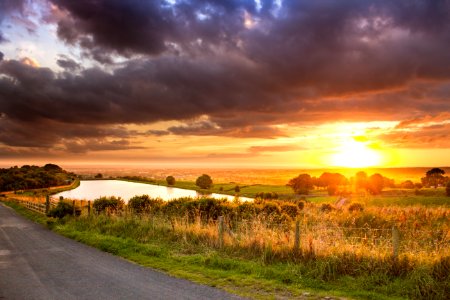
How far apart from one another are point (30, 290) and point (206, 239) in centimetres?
753

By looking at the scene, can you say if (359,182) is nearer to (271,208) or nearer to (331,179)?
(331,179)

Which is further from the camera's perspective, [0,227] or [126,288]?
[0,227]

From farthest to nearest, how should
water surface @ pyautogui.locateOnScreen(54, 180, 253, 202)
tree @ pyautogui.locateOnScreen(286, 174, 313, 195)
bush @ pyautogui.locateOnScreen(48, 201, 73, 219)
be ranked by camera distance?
tree @ pyautogui.locateOnScreen(286, 174, 313, 195) < water surface @ pyautogui.locateOnScreen(54, 180, 253, 202) < bush @ pyautogui.locateOnScreen(48, 201, 73, 219)

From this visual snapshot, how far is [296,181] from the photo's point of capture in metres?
88.3

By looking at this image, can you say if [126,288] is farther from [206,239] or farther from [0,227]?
[0,227]

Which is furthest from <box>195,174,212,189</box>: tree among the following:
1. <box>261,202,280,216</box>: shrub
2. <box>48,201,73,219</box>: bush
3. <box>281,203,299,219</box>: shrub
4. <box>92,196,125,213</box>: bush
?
<box>261,202,280,216</box>: shrub

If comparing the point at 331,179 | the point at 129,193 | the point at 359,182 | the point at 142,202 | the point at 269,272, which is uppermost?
the point at 331,179

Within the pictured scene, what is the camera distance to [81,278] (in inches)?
477

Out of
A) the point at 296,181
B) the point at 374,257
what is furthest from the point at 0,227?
the point at 296,181

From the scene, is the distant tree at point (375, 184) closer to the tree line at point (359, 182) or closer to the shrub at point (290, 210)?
the tree line at point (359, 182)

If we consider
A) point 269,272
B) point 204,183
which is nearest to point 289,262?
point 269,272

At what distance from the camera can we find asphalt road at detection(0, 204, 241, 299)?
10.4m

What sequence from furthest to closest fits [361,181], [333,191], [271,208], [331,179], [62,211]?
[331,179] → [361,181] → [333,191] → [62,211] → [271,208]

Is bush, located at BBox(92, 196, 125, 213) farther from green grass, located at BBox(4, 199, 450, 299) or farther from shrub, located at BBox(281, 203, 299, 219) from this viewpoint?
green grass, located at BBox(4, 199, 450, 299)
